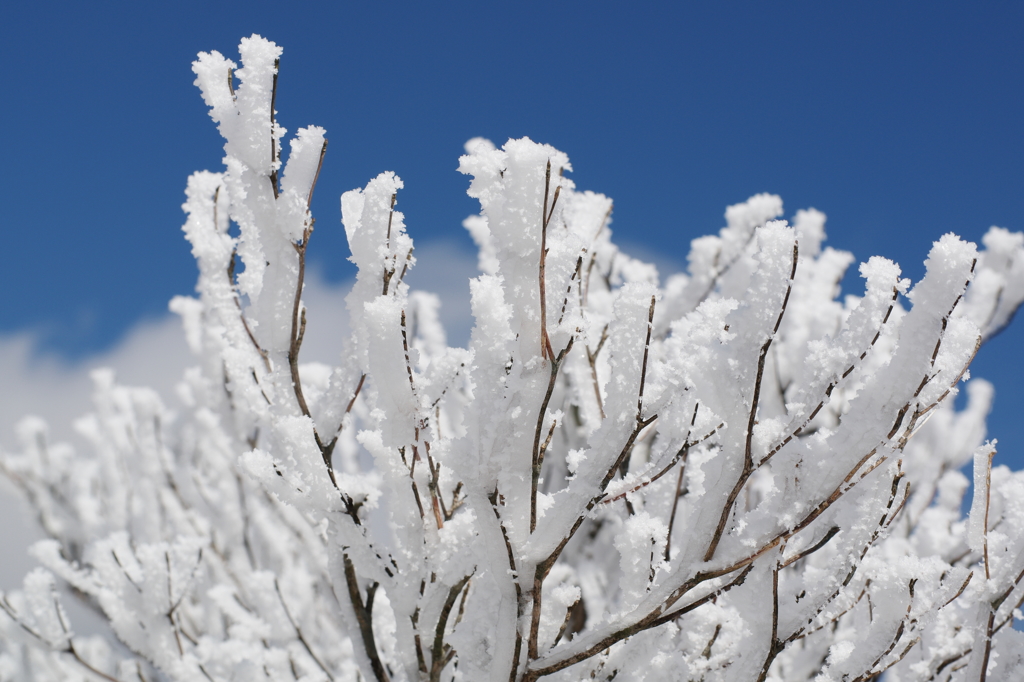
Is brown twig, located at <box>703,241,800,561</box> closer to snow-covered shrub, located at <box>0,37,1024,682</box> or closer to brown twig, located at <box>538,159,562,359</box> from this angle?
snow-covered shrub, located at <box>0,37,1024,682</box>

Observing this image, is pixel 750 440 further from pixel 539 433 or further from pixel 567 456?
pixel 567 456

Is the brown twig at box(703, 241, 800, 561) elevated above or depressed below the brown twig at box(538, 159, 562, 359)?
below

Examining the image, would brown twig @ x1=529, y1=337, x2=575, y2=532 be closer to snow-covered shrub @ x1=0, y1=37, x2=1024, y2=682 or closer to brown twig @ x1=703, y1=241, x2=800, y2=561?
snow-covered shrub @ x1=0, y1=37, x2=1024, y2=682

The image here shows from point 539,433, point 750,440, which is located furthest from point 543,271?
point 750,440

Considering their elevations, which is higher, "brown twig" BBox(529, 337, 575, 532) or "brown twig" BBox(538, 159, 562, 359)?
"brown twig" BBox(538, 159, 562, 359)

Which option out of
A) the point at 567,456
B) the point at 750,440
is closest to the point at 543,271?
the point at 750,440

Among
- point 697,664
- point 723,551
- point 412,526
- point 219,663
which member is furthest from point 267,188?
point 219,663

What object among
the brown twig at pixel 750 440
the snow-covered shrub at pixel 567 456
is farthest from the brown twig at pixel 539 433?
the brown twig at pixel 750 440

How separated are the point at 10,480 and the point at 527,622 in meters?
5.16

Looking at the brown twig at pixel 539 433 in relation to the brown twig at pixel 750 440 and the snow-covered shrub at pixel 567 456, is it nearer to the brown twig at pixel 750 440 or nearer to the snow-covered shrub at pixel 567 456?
the snow-covered shrub at pixel 567 456

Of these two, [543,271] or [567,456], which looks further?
[567,456]

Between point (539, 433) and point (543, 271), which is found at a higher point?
point (543, 271)

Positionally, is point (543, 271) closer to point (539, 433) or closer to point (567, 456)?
point (539, 433)

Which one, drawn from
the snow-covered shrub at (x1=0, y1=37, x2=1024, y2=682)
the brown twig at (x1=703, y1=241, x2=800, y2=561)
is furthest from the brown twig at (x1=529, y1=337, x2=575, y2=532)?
the brown twig at (x1=703, y1=241, x2=800, y2=561)
